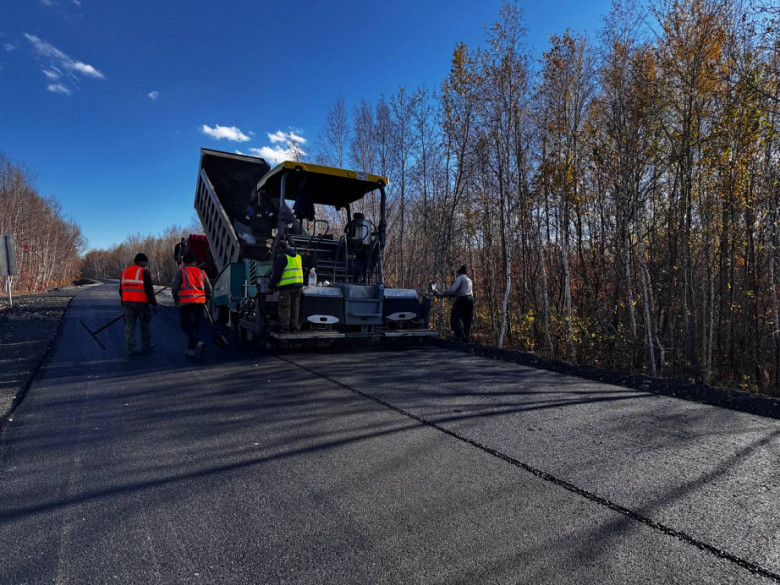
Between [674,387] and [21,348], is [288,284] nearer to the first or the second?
[21,348]

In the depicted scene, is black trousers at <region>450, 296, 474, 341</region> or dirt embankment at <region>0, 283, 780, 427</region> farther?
black trousers at <region>450, 296, 474, 341</region>

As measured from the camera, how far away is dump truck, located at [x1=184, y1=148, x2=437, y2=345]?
7129 millimetres

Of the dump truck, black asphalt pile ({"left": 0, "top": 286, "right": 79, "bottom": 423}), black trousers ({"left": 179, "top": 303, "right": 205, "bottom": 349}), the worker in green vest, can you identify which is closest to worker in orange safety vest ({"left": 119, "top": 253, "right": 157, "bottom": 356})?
black trousers ({"left": 179, "top": 303, "right": 205, "bottom": 349})

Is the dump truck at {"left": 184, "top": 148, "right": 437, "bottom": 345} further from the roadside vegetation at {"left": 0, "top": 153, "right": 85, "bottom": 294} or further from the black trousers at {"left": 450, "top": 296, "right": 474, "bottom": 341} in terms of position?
the roadside vegetation at {"left": 0, "top": 153, "right": 85, "bottom": 294}

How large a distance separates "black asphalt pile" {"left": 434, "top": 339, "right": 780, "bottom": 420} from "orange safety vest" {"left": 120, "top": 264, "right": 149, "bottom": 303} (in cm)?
565

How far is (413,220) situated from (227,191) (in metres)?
8.31

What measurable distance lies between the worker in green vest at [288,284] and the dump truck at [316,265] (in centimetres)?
15

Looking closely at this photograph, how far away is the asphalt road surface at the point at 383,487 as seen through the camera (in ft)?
6.34

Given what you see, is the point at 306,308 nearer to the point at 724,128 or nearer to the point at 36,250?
the point at 724,128

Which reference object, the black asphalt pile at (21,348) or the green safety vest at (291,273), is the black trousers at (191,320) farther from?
the black asphalt pile at (21,348)

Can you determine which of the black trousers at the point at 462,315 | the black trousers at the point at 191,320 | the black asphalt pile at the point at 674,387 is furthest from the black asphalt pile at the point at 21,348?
the black trousers at the point at 462,315

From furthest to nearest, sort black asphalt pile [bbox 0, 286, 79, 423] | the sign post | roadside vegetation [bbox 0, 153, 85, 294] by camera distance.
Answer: roadside vegetation [bbox 0, 153, 85, 294] < the sign post < black asphalt pile [bbox 0, 286, 79, 423]

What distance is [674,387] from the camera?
17.0 feet

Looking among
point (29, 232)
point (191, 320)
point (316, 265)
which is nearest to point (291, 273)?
point (316, 265)
